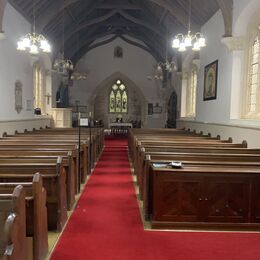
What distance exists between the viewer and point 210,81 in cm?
1115

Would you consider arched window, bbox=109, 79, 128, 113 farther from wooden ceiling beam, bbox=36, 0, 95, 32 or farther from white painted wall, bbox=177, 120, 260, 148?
white painted wall, bbox=177, 120, 260, 148

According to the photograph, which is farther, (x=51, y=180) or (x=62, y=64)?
(x=62, y=64)

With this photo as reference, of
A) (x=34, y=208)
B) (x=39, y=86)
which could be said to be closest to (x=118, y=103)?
(x=39, y=86)

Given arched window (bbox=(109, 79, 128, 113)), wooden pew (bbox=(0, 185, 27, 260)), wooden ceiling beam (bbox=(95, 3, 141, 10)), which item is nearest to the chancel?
wooden pew (bbox=(0, 185, 27, 260))

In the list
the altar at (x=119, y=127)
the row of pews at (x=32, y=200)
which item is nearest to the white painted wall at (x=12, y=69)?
the row of pews at (x=32, y=200)

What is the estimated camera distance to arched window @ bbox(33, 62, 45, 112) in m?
15.0

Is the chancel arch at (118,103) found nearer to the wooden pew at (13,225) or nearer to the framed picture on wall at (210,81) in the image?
the framed picture on wall at (210,81)

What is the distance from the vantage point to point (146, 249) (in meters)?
3.69

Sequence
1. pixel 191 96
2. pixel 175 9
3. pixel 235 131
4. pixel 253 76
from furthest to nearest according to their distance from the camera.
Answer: pixel 191 96
pixel 175 9
pixel 253 76
pixel 235 131

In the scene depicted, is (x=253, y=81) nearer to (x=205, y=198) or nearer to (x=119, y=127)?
(x=205, y=198)

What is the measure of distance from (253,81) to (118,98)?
1734 centimetres

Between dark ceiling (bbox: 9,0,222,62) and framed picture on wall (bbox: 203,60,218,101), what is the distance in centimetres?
176

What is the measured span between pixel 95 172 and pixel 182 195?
4584 millimetres

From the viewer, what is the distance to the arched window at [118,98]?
25281 mm
